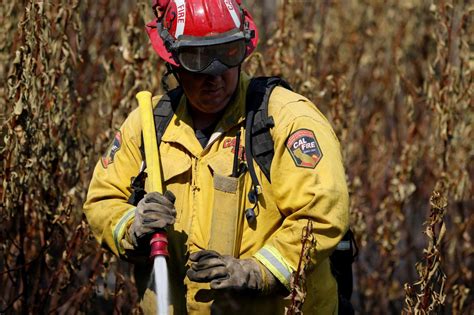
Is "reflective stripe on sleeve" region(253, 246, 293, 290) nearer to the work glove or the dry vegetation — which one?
the work glove

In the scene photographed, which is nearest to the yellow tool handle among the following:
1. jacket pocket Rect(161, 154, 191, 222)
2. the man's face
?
jacket pocket Rect(161, 154, 191, 222)

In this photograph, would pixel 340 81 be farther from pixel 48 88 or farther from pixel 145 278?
pixel 145 278

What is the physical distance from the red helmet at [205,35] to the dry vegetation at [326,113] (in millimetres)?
724

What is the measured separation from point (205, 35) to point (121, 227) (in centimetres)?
63

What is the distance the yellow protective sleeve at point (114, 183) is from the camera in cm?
317

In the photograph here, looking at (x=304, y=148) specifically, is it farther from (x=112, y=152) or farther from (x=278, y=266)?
(x=112, y=152)

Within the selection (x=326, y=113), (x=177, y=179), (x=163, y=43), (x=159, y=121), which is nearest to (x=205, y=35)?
(x=163, y=43)

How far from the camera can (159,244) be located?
116 inches

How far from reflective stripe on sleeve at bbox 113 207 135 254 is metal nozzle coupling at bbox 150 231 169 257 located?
0.15 m

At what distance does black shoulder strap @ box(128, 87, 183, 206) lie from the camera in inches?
124

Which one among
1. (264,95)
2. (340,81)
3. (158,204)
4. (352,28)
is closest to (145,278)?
(158,204)

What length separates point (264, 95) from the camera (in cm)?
312

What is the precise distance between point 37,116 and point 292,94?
1.17m

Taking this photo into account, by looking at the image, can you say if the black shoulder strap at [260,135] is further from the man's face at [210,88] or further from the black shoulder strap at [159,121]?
the black shoulder strap at [159,121]
